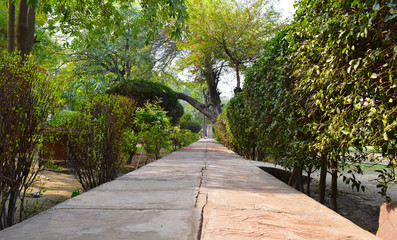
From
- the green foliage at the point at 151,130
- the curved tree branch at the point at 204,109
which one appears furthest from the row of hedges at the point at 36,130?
the curved tree branch at the point at 204,109

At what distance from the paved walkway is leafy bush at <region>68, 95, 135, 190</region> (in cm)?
92

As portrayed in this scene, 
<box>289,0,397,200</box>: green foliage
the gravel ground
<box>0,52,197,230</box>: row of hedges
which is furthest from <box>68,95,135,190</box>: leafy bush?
the gravel ground

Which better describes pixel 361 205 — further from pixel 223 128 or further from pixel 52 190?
pixel 223 128

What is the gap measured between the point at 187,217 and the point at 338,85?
66.9 inches

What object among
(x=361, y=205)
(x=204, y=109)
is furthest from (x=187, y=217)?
(x=204, y=109)

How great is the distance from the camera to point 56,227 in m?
1.46

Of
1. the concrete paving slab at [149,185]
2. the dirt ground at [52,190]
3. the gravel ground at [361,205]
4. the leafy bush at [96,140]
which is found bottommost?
the gravel ground at [361,205]

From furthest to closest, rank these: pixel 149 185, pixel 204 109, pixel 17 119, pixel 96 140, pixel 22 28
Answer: pixel 204 109
pixel 22 28
pixel 96 140
pixel 149 185
pixel 17 119

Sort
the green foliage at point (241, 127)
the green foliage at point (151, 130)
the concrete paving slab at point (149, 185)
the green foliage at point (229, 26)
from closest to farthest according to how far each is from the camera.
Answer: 1. the concrete paving slab at point (149, 185)
2. the green foliage at point (151, 130)
3. the green foliage at point (241, 127)
4. the green foliage at point (229, 26)

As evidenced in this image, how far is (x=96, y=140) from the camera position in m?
3.45

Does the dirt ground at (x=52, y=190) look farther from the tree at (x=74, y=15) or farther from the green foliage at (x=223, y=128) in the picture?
the green foliage at (x=223, y=128)

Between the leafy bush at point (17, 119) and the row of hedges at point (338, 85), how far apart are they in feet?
8.26

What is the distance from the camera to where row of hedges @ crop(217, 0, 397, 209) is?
180 cm

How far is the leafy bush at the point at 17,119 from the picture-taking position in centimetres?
186
